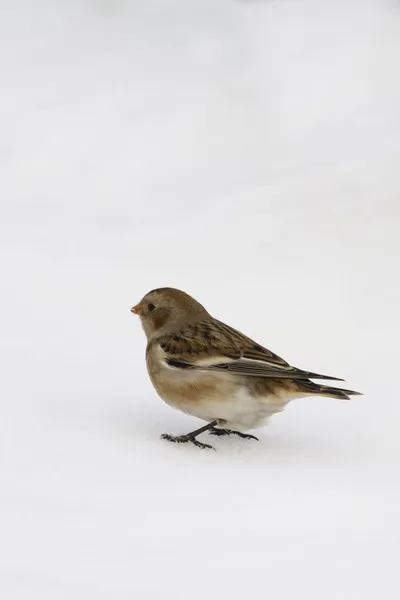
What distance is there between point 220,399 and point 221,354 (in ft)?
0.64

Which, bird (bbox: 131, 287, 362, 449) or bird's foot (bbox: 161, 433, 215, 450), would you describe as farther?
bird's foot (bbox: 161, 433, 215, 450)

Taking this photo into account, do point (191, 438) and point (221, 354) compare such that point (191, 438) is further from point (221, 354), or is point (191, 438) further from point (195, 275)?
point (195, 275)

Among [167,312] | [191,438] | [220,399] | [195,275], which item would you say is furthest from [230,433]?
[195,275]

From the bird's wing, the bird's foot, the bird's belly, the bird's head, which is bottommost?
the bird's foot

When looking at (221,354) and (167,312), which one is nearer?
(221,354)

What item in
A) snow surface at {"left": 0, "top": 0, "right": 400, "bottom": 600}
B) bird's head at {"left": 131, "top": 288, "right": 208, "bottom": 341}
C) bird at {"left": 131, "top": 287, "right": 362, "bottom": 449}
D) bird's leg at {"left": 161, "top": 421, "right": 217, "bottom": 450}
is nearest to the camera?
snow surface at {"left": 0, "top": 0, "right": 400, "bottom": 600}

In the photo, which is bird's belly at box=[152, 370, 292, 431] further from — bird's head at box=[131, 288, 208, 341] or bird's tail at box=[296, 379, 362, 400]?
bird's head at box=[131, 288, 208, 341]

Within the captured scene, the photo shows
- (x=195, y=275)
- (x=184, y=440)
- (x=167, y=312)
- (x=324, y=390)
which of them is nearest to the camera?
(x=324, y=390)

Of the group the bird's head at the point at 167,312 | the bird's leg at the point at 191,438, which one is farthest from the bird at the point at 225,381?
the bird's head at the point at 167,312

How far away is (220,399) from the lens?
478 cm

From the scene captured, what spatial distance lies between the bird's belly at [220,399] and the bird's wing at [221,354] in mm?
49

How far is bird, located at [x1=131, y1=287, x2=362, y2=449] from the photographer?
15.6ft

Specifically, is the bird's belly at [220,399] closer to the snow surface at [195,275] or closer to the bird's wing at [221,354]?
the bird's wing at [221,354]

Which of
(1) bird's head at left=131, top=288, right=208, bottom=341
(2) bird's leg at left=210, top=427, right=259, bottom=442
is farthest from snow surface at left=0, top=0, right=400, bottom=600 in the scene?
(1) bird's head at left=131, top=288, right=208, bottom=341
